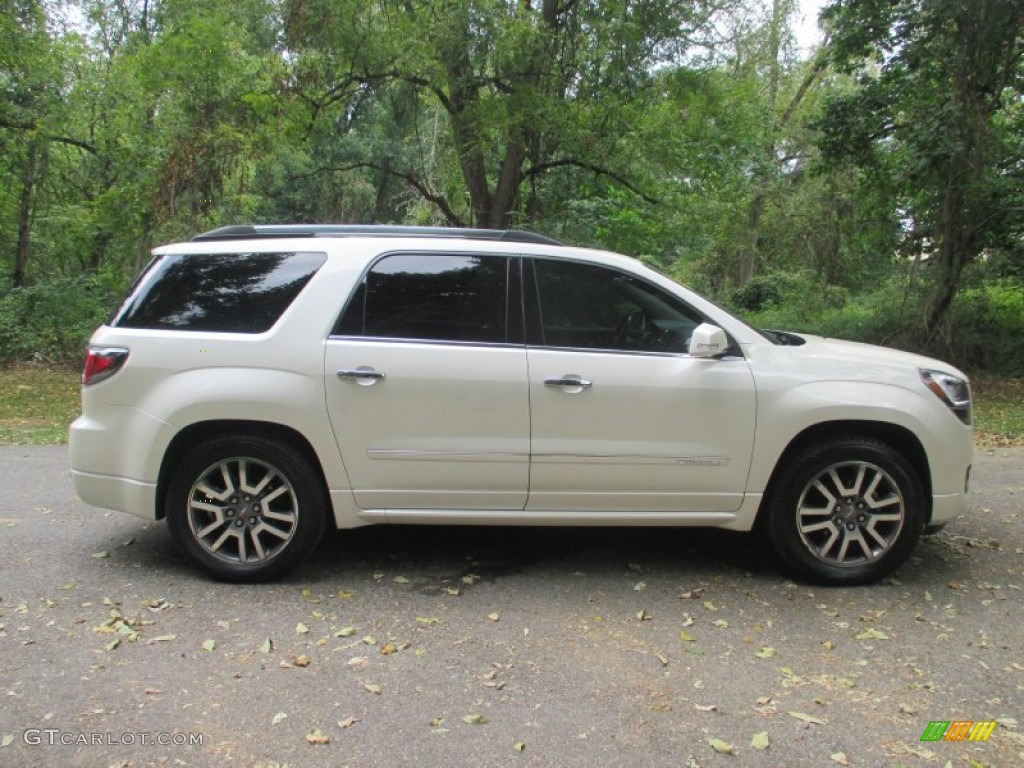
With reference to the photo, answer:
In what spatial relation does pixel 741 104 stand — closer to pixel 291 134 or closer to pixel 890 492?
pixel 291 134

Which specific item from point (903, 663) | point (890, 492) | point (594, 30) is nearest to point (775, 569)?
point (890, 492)

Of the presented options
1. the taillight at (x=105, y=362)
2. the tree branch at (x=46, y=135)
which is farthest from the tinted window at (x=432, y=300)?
the tree branch at (x=46, y=135)

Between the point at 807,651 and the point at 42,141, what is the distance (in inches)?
688

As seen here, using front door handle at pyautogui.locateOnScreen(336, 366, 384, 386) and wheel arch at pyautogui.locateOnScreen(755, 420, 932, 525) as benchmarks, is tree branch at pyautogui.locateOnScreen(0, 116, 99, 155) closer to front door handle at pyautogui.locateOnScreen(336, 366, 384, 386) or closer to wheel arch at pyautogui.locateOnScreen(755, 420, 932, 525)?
front door handle at pyautogui.locateOnScreen(336, 366, 384, 386)

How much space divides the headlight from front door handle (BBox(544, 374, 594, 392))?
6.23ft

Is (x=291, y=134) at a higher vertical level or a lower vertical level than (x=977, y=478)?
higher

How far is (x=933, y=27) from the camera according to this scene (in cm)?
1220

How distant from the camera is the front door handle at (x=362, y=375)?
4113 mm

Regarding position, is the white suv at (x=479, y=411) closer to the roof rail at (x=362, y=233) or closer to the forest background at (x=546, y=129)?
the roof rail at (x=362, y=233)

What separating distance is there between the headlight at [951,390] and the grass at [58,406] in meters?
5.30

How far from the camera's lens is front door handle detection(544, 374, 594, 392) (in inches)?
163

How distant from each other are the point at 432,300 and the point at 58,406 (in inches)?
400

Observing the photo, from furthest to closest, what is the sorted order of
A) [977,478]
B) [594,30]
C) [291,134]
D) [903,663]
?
[291,134] < [594,30] < [977,478] < [903,663]

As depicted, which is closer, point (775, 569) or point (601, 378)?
point (601, 378)
